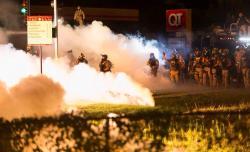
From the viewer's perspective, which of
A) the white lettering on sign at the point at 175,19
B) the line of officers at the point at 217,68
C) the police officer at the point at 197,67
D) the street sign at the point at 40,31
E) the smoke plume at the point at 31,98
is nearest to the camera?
the smoke plume at the point at 31,98

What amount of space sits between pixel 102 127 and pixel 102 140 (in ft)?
0.50

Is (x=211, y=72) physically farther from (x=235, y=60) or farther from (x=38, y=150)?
(x=38, y=150)

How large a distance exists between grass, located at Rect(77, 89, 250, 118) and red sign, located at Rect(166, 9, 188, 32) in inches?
447

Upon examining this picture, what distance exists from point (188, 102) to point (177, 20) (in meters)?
15.9

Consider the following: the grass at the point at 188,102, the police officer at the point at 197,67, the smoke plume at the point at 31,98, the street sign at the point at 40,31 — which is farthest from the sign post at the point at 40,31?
the police officer at the point at 197,67

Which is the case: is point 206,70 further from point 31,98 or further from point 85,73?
point 31,98

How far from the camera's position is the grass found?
17438 millimetres

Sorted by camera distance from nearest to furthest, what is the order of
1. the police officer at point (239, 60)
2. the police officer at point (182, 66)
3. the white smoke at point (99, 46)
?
the police officer at point (239, 60) < the police officer at point (182, 66) < the white smoke at point (99, 46)

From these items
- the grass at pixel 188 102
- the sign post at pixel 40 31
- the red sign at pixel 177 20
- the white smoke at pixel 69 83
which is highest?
the red sign at pixel 177 20

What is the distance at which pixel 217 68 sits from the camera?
25.4 m

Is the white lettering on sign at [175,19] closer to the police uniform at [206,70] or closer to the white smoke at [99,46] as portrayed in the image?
the white smoke at [99,46]

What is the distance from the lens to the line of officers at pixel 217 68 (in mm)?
24734

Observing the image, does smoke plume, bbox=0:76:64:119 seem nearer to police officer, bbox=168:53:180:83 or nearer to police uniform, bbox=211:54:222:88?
police uniform, bbox=211:54:222:88

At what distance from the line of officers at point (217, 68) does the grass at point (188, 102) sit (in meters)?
1.47
